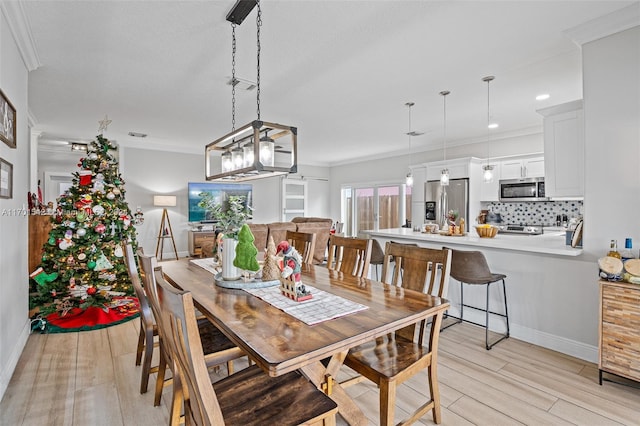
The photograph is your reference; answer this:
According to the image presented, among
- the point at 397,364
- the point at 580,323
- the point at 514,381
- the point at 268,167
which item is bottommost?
the point at 514,381

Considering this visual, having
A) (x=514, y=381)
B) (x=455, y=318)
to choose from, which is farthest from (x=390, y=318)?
(x=455, y=318)

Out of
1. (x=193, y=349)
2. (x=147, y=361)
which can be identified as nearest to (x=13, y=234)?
(x=147, y=361)

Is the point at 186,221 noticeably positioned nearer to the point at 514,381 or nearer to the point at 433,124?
the point at 433,124

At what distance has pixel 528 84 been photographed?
3512 millimetres

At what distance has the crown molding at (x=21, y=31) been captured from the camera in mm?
2106

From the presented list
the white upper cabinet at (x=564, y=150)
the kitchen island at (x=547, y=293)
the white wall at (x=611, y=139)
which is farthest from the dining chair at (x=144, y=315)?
the white upper cabinet at (x=564, y=150)

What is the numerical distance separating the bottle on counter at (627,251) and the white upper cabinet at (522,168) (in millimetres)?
3211

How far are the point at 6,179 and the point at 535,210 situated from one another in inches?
268

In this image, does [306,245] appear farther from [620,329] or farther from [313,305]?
[620,329]

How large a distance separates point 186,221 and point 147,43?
5127mm

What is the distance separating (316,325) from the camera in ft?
4.31

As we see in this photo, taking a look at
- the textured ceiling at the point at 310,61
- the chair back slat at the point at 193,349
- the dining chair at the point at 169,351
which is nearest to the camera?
the chair back slat at the point at 193,349

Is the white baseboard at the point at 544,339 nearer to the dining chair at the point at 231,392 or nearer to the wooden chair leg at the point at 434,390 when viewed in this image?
the wooden chair leg at the point at 434,390

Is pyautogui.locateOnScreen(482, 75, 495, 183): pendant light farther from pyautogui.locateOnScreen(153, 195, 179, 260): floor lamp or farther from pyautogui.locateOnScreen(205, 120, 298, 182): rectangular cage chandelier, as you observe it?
pyautogui.locateOnScreen(153, 195, 179, 260): floor lamp
